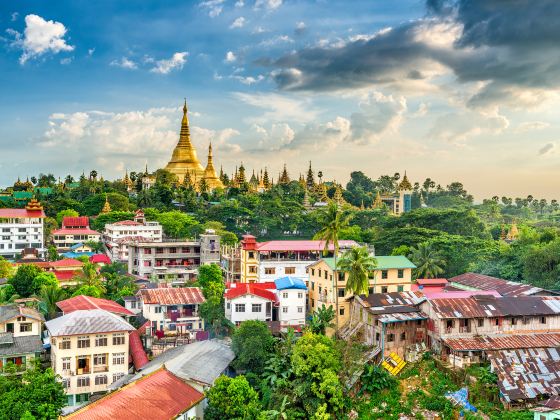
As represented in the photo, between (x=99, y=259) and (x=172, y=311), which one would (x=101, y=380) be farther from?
(x=99, y=259)

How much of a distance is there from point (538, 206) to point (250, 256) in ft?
378

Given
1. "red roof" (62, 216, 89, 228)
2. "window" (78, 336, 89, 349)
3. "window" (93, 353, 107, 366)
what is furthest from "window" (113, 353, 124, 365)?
"red roof" (62, 216, 89, 228)

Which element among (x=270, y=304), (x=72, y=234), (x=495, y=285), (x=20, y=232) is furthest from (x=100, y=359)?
(x=20, y=232)

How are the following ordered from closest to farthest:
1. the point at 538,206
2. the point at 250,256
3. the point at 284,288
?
the point at 284,288 → the point at 250,256 → the point at 538,206

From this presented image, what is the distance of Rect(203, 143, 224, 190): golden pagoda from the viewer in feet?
353

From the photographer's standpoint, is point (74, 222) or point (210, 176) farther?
point (210, 176)

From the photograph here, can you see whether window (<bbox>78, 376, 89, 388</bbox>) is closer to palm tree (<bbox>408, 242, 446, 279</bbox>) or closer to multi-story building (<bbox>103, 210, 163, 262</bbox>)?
palm tree (<bbox>408, 242, 446, 279</bbox>)

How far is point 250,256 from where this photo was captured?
4975 centimetres

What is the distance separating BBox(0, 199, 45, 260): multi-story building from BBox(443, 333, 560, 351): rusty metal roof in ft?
159

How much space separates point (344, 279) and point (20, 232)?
42.5m

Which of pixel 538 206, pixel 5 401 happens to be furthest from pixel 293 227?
pixel 538 206

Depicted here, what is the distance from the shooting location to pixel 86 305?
1500 inches

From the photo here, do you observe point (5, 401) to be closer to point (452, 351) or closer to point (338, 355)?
point (338, 355)

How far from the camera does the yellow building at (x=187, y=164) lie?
355 feet
